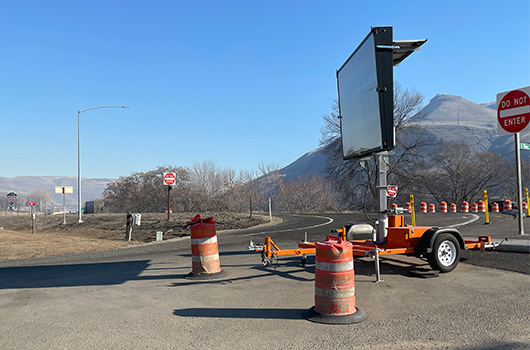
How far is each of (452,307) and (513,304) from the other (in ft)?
2.81

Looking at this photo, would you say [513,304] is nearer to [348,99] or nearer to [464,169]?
[348,99]

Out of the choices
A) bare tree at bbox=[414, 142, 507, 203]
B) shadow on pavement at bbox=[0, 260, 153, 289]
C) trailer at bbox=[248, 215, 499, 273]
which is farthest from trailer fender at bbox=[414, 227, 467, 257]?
bare tree at bbox=[414, 142, 507, 203]

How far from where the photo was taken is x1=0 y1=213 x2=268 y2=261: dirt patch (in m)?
15.3

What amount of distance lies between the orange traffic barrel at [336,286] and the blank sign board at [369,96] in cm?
264

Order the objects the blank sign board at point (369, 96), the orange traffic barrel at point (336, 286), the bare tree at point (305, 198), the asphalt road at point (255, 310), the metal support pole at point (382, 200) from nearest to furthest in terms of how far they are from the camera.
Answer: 1. the asphalt road at point (255, 310)
2. the orange traffic barrel at point (336, 286)
3. the blank sign board at point (369, 96)
4. the metal support pole at point (382, 200)
5. the bare tree at point (305, 198)

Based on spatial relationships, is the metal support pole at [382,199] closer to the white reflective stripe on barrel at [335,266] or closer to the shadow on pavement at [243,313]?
the white reflective stripe on barrel at [335,266]

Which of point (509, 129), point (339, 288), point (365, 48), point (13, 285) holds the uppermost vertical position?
point (365, 48)

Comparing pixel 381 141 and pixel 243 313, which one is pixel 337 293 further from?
pixel 381 141

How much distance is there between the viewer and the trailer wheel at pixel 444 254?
7.64m

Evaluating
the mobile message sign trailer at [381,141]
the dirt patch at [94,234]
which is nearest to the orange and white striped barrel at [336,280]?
the mobile message sign trailer at [381,141]

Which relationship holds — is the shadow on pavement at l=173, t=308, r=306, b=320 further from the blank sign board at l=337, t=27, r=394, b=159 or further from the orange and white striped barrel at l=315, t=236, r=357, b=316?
the blank sign board at l=337, t=27, r=394, b=159

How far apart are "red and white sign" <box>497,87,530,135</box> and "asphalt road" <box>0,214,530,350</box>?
4787 mm

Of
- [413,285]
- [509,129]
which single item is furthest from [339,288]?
[509,129]

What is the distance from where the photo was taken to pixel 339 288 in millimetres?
5254
